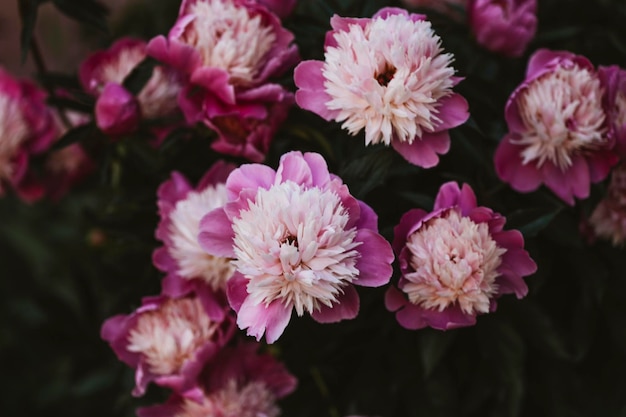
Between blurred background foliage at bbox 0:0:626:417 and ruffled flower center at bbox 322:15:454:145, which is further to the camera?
blurred background foliage at bbox 0:0:626:417

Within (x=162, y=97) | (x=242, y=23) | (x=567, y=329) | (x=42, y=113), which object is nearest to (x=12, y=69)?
(x=42, y=113)

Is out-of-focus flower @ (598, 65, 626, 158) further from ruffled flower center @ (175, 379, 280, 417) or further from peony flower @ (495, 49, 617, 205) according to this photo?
ruffled flower center @ (175, 379, 280, 417)

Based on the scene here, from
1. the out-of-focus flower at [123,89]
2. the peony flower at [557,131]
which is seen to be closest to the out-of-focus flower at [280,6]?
the out-of-focus flower at [123,89]

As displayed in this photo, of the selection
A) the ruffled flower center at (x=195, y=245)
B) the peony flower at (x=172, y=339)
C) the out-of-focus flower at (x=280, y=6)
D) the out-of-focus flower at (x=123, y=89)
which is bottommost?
the peony flower at (x=172, y=339)

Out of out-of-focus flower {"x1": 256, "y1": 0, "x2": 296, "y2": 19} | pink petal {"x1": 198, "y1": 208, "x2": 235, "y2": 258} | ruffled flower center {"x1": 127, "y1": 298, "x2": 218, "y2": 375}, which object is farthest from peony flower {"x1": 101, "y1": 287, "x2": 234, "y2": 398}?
out-of-focus flower {"x1": 256, "y1": 0, "x2": 296, "y2": 19}

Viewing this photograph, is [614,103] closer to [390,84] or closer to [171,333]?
[390,84]

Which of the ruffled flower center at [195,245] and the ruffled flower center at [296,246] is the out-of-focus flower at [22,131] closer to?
the ruffled flower center at [195,245]
